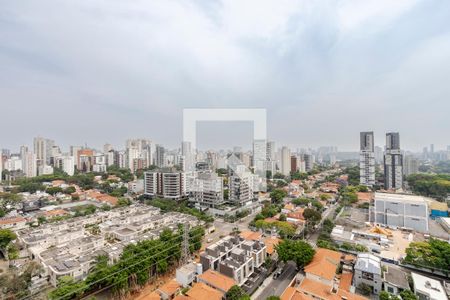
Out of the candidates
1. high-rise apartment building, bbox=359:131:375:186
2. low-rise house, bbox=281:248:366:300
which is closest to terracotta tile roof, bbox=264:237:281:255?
low-rise house, bbox=281:248:366:300

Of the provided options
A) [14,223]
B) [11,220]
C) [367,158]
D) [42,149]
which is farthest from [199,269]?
[42,149]

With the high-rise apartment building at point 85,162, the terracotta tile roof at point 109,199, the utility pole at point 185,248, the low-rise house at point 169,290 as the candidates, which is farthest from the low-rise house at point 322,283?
the high-rise apartment building at point 85,162

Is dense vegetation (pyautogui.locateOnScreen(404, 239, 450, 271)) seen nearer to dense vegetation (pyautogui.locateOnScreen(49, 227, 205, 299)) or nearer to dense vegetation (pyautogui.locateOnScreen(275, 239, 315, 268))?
dense vegetation (pyautogui.locateOnScreen(275, 239, 315, 268))

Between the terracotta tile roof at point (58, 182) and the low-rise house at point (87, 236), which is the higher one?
the terracotta tile roof at point (58, 182)

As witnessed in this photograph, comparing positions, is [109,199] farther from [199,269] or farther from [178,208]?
[199,269]

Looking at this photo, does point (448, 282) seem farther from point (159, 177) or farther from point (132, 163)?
point (132, 163)

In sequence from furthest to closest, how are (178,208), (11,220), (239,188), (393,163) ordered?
(393,163)
(239,188)
(178,208)
(11,220)

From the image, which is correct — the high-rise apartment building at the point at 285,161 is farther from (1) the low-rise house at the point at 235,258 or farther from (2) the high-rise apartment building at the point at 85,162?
(2) the high-rise apartment building at the point at 85,162

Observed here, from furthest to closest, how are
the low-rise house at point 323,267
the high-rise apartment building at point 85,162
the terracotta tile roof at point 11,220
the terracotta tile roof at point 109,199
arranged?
the high-rise apartment building at point 85,162 < the terracotta tile roof at point 109,199 < the terracotta tile roof at point 11,220 < the low-rise house at point 323,267
